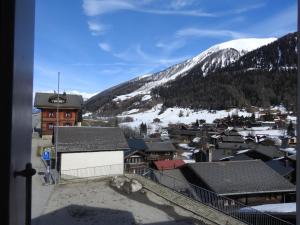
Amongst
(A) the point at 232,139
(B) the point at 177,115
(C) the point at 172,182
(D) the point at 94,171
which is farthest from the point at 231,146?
(B) the point at 177,115

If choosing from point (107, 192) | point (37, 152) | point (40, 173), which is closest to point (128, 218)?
point (107, 192)

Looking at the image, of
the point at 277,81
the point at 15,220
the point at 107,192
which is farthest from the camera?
the point at 277,81

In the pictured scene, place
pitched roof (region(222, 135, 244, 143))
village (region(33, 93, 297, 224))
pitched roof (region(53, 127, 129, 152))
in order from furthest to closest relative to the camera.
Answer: pitched roof (region(222, 135, 244, 143))
pitched roof (region(53, 127, 129, 152))
village (region(33, 93, 297, 224))

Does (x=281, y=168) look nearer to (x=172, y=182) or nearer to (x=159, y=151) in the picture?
(x=172, y=182)

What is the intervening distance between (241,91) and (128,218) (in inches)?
6784

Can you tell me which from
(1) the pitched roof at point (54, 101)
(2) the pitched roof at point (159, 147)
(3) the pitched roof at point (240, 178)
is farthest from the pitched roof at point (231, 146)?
(3) the pitched roof at point (240, 178)

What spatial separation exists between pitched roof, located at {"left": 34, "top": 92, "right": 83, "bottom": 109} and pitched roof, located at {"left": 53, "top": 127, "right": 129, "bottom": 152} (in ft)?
59.1

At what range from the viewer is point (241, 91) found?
178m

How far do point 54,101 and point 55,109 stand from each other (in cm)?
89

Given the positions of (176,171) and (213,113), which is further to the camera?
(213,113)

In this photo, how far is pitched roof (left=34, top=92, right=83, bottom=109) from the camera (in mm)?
39031

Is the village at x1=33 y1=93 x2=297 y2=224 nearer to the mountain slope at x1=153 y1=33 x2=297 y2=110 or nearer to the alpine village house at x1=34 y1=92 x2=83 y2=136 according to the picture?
the alpine village house at x1=34 y1=92 x2=83 y2=136

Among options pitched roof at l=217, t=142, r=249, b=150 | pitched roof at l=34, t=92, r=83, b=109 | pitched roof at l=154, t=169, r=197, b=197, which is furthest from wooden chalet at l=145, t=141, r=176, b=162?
pitched roof at l=154, t=169, r=197, b=197

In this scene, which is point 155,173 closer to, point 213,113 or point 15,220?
point 15,220
